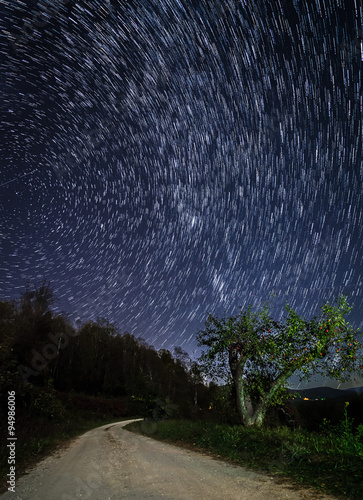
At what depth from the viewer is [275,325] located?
42.3ft

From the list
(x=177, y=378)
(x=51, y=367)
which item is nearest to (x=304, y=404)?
(x=177, y=378)

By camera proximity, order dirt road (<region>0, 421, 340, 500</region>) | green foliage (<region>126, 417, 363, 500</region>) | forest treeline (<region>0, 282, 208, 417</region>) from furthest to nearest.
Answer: forest treeline (<region>0, 282, 208, 417</region>) → green foliage (<region>126, 417, 363, 500</region>) → dirt road (<region>0, 421, 340, 500</region>)

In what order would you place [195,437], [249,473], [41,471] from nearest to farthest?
1. [249,473]
2. [41,471]
3. [195,437]

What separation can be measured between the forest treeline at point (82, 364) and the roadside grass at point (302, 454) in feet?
21.5

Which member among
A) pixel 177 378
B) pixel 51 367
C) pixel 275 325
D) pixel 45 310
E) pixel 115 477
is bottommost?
pixel 177 378

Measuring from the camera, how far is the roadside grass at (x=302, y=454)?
516 cm

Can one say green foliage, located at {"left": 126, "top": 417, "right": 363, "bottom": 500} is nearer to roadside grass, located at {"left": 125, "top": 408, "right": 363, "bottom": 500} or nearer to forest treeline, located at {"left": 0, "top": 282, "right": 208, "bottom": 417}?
roadside grass, located at {"left": 125, "top": 408, "right": 363, "bottom": 500}

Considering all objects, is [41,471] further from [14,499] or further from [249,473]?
[249,473]

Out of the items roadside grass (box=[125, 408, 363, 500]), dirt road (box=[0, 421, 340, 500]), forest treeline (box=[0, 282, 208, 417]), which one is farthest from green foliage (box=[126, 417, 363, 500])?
forest treeline (box=[0, 282, 208, 417])

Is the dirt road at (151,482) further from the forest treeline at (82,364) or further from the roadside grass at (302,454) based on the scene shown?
the forest treeline at (82,364)

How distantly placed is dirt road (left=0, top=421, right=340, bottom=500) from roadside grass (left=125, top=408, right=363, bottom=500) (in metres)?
0.52

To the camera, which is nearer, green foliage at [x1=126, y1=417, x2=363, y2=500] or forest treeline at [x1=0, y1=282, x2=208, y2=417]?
green foliage at [x1=126, y1=417, x2=363, y2=500]

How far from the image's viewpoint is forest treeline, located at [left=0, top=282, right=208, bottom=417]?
22328mm

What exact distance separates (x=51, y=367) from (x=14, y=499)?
52.6 m
